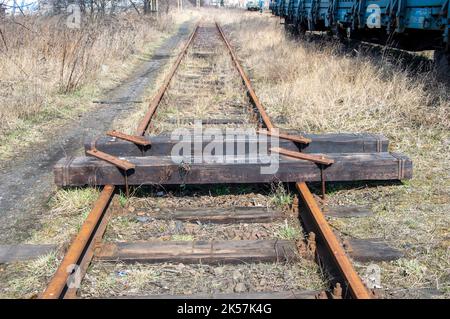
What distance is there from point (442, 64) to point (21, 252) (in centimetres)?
834

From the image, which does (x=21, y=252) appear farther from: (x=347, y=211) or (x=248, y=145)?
(x=347, y=211)

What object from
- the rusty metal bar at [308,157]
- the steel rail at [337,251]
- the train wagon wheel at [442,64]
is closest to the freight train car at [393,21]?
the train wagon wheel at [442,64]

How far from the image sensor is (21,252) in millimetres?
3521

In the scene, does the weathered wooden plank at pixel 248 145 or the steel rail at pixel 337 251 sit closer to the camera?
the steel rail at pixel 337 251

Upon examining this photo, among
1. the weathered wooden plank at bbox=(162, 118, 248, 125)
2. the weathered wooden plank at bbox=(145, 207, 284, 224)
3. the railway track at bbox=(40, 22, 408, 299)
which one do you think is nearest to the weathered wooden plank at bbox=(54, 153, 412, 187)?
the railway track at bbox=(40, 22, 408, 299)

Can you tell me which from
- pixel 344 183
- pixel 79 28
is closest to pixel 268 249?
pixel 344 183

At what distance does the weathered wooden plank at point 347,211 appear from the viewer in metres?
4.10

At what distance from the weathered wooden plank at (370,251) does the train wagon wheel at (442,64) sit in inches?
226

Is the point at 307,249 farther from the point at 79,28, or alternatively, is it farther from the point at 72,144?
the point at 79,28

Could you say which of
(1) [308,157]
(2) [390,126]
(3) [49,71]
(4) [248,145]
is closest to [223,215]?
(1) [308,157]

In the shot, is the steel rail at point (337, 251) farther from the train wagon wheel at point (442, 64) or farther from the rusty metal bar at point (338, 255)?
the train wagon wheel at point (442, 64)

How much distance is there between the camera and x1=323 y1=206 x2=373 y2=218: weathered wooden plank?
4.10 meters

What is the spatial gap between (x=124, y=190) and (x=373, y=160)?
7.55ft

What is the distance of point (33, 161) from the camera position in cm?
580
